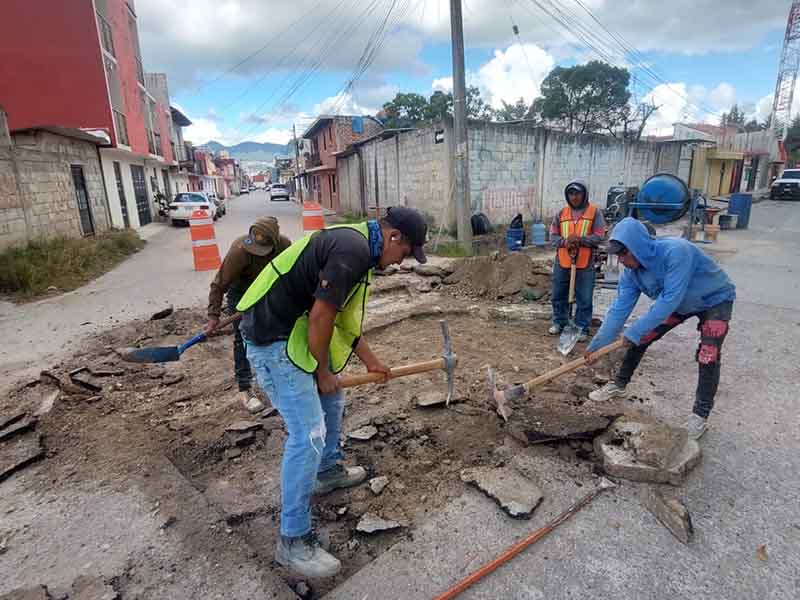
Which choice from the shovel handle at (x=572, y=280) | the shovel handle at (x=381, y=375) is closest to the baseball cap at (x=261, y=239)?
the shovel handle at (x=381, y=375)

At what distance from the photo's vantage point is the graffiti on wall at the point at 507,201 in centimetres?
1326

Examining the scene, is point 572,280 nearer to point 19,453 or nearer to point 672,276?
point 672,276

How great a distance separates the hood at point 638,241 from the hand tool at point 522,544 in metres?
1.40

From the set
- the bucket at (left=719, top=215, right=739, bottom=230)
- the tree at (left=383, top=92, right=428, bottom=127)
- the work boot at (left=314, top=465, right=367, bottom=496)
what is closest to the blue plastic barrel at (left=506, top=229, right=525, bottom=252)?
the bucket at (left=719, top=215, right=739, bottom=230)

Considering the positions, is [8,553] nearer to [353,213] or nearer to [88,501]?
[88,501]

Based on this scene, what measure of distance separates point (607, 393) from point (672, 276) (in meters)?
1.14

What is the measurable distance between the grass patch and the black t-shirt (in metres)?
7.50

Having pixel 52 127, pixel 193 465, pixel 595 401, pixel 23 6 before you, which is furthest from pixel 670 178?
pixel 23 6

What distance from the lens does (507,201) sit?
1379 cm

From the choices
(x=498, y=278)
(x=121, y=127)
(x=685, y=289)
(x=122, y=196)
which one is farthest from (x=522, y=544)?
(x=121, y=127)

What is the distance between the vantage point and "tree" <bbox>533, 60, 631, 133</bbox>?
1261 inches

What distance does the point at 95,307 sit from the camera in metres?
6.84

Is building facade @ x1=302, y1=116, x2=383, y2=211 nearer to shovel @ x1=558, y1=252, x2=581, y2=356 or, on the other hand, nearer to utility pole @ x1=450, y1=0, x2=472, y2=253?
utility pole @ x1=450, y1=0, x2=472, y2=253

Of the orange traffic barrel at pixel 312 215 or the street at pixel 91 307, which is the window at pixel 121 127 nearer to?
the street at pixel 91 307
